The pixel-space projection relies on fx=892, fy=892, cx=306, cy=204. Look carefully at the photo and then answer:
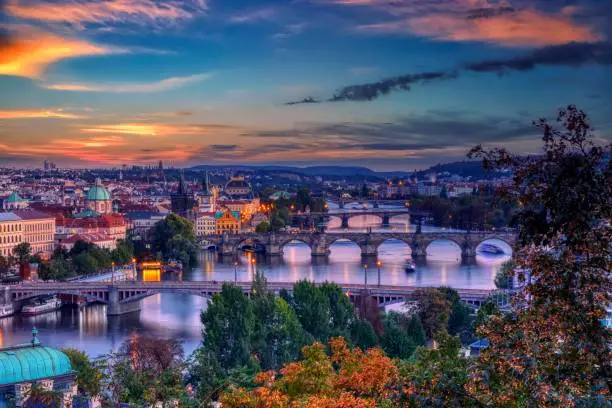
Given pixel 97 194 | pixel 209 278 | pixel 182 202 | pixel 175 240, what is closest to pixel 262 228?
pixel 182 202

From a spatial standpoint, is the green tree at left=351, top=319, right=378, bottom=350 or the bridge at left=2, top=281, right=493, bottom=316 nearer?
the green tree at left=351, top=319, right=378, bottom=350

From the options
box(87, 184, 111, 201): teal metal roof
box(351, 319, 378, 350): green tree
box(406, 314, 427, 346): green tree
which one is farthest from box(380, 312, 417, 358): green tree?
box(87, 184, 111, 201): teal metal roof

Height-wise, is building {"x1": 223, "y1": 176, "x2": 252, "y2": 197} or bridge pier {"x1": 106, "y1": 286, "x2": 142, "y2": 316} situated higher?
building {"x1": 223, "y1": 176, "x2": 252, "y2": 197}

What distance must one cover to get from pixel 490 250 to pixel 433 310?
28222 mm

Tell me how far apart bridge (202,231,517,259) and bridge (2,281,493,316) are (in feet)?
61.7

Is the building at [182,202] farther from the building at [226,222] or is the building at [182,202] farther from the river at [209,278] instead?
the river at [209,278]


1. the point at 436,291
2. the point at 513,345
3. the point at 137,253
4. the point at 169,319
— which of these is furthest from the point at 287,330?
the point at 137,253

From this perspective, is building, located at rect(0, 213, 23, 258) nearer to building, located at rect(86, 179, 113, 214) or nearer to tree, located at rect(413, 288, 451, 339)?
building, located at rect(86, 179, 113, 214)

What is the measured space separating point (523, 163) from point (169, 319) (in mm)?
23129

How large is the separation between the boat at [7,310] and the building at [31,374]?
20095mm

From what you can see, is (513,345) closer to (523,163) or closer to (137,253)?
(523,163)

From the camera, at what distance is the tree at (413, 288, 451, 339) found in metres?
21.4

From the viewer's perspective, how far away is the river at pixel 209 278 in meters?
24.1

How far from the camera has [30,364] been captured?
30.3 ft
